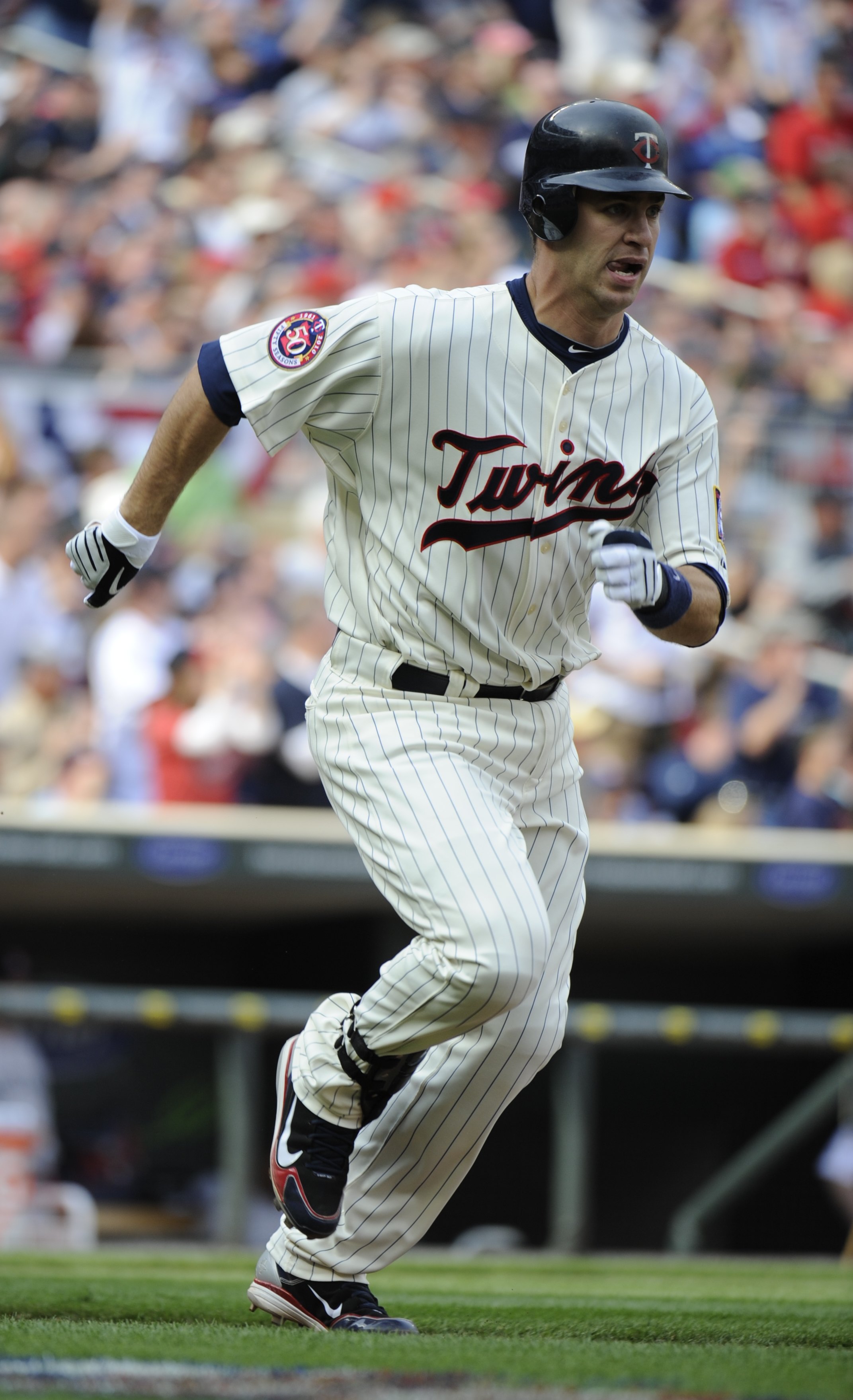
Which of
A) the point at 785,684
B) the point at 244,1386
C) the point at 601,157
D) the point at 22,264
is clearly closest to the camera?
the point at 244,1386

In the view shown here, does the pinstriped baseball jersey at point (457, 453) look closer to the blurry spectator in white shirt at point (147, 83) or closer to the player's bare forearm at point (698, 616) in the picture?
the player's bare forearm at point (698, 616)

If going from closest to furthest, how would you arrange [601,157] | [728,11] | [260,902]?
[601,157] → [260,902] → [728,11]

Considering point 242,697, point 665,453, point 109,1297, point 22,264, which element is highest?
point 22,264

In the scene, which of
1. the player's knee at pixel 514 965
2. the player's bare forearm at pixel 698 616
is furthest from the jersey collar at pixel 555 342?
the player's knee at pixel 514 965

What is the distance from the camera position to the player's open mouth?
3.14 m

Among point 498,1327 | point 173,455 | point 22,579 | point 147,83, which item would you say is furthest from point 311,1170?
point 147,83

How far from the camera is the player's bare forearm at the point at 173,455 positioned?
10.4ft

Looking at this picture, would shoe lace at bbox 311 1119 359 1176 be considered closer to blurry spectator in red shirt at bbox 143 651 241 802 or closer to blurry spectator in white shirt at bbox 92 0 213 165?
blurry spectator in red shirt at bbox 143 651 241 802

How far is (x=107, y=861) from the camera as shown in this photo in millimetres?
7004

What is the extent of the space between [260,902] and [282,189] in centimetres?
477

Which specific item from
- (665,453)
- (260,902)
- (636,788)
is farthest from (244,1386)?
(636,788)

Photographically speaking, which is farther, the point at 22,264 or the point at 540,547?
the point at 22,264

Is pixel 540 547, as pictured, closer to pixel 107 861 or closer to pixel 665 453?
pixel 665 453

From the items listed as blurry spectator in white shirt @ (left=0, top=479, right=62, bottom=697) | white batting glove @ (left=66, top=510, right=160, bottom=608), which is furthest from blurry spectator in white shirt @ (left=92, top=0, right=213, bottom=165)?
white batting glove @ (left=66, top=510, right=160, bottom=608)
